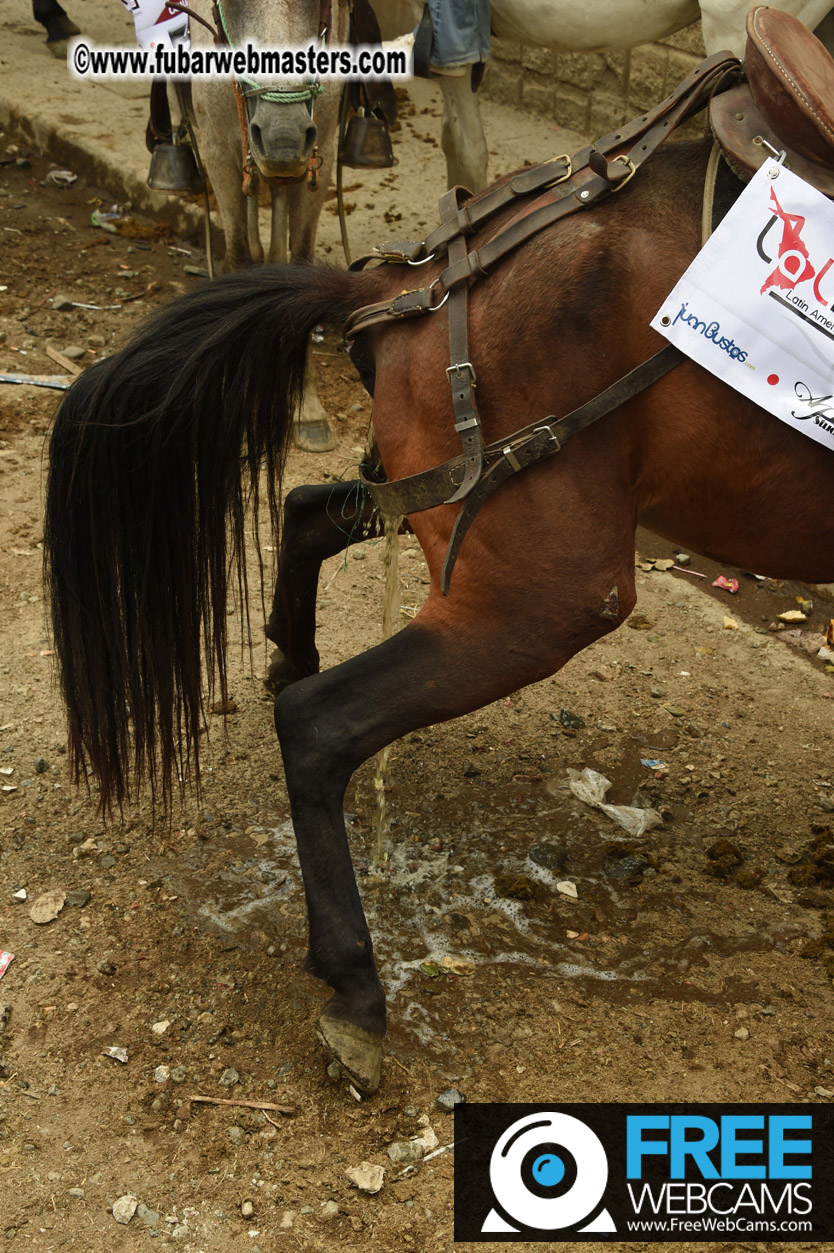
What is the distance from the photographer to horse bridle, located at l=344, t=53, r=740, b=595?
2.13 m

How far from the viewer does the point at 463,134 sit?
5977 mm

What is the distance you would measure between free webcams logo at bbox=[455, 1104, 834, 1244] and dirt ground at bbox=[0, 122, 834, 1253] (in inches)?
1.8

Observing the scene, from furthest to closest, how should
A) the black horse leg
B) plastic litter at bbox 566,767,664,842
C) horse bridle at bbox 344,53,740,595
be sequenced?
plastic litter at bbox 566,767,664,842
the black horse leg
horse bridle at bbox 344,53,740,595

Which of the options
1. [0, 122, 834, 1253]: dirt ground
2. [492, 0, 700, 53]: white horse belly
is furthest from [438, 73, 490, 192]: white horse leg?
[0, 122, 834, 1253]: dirt ground

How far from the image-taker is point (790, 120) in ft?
6.68

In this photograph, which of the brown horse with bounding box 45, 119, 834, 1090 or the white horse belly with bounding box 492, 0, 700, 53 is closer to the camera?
the brown horse with bounding box 45, 119, 834, 1090

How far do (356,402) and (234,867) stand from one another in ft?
9.82

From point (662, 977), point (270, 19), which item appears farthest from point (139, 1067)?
point (270, 19)

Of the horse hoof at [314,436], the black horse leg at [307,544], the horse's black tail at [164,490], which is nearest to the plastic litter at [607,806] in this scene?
the black horse leg at [307,544]

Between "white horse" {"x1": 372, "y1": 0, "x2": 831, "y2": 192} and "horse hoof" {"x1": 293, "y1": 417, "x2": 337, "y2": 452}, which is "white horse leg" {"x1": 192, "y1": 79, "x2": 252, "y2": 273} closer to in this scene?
"horse hoof" {"x1": 293, "y1": 417, "x2": 337, "y2": 452}

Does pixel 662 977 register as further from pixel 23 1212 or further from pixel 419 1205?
pixel 23 1212

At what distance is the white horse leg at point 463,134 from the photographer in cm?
587

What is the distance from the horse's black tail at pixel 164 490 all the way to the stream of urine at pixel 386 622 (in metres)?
0.34

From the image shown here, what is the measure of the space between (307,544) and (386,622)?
0.32m
